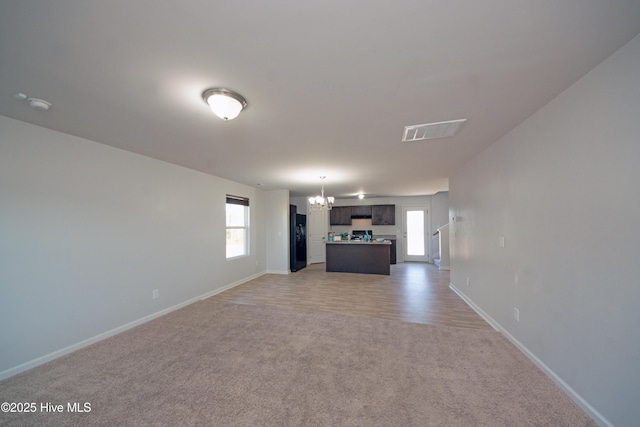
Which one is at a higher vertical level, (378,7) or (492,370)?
(378,7)

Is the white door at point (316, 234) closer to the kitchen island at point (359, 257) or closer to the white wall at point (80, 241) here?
the kitchen island at point (359, 257)

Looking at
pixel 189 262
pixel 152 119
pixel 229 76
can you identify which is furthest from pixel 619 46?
pixel 189 262

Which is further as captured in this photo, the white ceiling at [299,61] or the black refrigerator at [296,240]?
the black refrigerator at [296,240]

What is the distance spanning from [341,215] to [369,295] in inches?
187

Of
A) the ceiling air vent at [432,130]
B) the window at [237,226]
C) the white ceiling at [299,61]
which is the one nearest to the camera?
the white ceiling at [299,61]

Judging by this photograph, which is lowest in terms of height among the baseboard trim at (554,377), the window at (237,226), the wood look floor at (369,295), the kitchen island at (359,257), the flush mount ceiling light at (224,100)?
the wood look floor at (369,295)

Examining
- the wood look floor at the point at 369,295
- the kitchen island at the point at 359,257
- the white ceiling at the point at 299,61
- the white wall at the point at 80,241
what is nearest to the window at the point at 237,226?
the wood look floor at the point at 369,295

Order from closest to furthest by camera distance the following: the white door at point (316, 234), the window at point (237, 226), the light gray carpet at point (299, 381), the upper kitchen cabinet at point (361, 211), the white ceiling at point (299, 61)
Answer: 1. the white ceiling at point (299, 61)
2. the light gray carpet at point (299, 381)
3. the window at point (237, 226)
4. the white door at point (316, 234)
5. the upper kitchen cabinet at point (361, 211)

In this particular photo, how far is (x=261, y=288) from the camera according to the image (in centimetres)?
521

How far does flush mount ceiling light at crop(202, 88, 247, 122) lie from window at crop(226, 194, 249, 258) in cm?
380

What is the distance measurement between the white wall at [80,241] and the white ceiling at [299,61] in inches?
18.0

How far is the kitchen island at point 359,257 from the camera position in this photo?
665 cm

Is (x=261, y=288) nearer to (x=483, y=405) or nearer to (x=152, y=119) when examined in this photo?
(x=152, y=119)

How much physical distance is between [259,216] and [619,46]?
6391 mm
